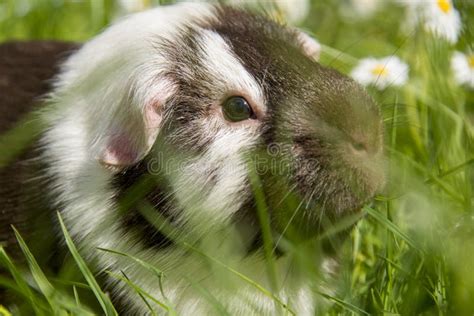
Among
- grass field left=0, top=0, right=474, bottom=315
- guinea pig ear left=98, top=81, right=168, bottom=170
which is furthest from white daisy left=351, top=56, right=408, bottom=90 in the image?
guinea pig ear left=98, top=81, right=168, bottom=170

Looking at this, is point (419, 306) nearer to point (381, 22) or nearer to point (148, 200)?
point (148, 200)

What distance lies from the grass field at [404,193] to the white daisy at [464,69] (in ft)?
0.04

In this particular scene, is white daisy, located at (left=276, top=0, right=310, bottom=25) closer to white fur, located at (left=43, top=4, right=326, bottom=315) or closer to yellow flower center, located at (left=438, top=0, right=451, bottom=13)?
yellow flower center, located at (left=438, top=0, right=451, bottom=13)

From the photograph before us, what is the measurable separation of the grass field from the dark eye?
Answer: 608 millimetres

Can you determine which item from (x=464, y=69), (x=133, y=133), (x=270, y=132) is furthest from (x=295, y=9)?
(x=133, y=133)

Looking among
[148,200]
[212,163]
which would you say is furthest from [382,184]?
[148,200]

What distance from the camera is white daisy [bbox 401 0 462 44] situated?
15.7 feet

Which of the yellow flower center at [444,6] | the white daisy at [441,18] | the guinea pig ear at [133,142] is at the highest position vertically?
the guinea pig ear at [133,142]

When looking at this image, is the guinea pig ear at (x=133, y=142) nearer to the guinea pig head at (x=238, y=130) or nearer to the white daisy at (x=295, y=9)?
the guinea pig head at (x=238, y=130)

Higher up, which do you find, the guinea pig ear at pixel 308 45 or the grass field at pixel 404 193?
the guinea pig ear at pixel 308 45

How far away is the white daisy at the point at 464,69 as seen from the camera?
4823mm

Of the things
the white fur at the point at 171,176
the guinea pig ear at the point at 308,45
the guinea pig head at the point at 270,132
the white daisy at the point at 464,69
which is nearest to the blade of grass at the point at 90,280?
the white fur at the point at 171,176

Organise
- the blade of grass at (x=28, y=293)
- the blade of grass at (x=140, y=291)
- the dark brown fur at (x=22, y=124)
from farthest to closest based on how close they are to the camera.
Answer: the dark brown fur at (x=22, y=124) → the blade of grass at (x=28, y=293) → the blade of grass at (x=140, y=291)

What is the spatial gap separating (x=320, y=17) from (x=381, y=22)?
1.64 feet
